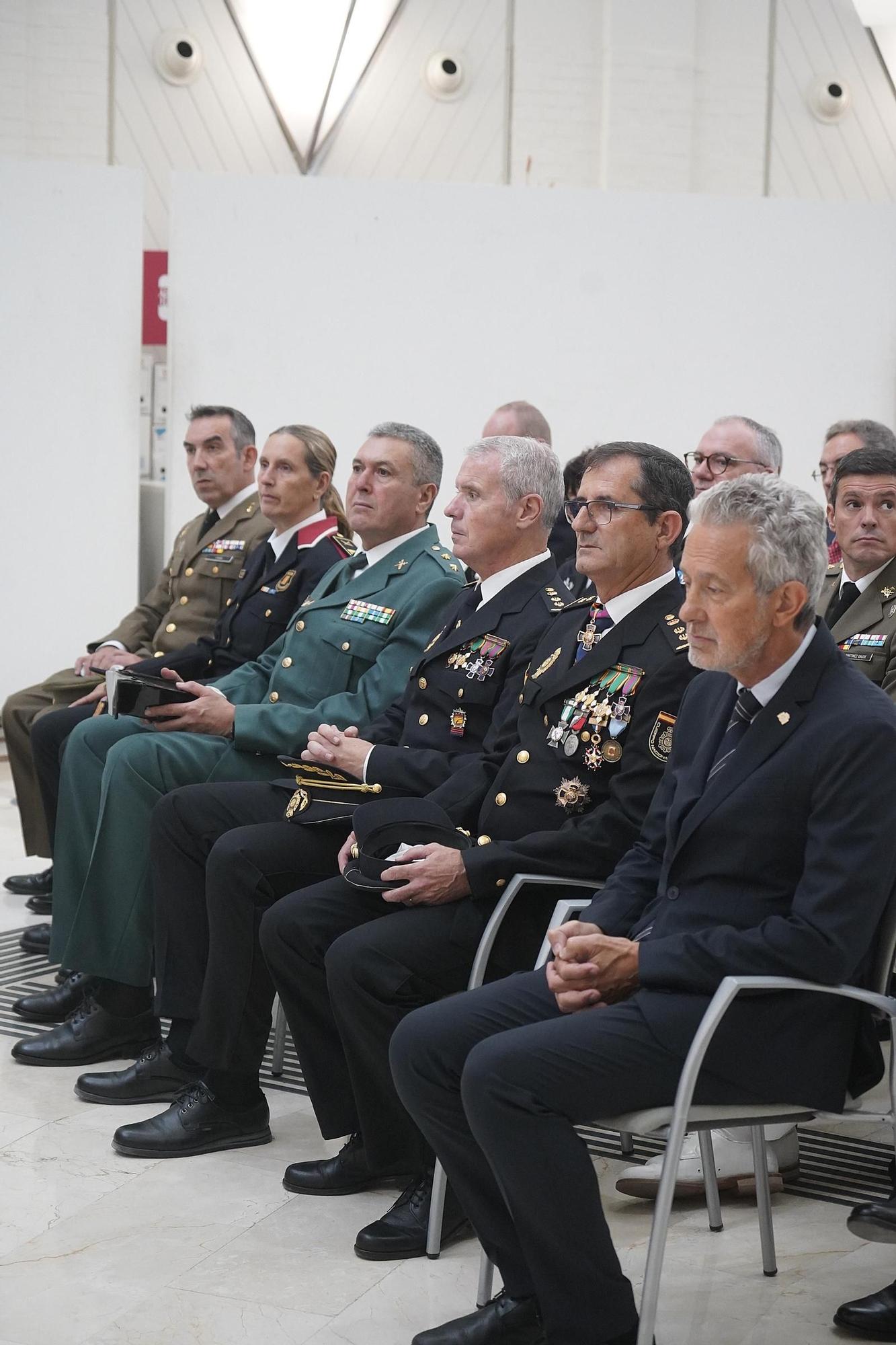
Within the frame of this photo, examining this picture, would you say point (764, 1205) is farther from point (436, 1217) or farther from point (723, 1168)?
point (436, 1217)

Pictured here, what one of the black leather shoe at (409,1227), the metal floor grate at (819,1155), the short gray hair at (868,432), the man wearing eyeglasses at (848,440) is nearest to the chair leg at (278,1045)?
the metal floor grate at (819,1155)

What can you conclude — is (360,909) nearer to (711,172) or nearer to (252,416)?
(252,416)

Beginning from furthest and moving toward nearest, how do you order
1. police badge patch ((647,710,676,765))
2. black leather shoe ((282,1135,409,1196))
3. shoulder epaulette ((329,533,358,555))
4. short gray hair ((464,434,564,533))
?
shoulder epaulette ((329,533,358,555))
short gray hair ((464,434,564,533))
black leather shoe ((282,1135,409,1196))
police badge patch ((647,710,676,765))

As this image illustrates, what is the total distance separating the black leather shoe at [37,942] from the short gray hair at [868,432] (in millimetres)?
2752

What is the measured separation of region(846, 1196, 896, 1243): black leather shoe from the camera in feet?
7.54

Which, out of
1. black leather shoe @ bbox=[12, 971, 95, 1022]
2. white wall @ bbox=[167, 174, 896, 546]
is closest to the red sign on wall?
white wall @ bbox=[167, 174, 896, 546]

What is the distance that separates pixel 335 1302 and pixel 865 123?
8.56 m

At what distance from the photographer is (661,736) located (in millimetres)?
2615

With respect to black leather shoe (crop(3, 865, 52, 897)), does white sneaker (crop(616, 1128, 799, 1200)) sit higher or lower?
lower

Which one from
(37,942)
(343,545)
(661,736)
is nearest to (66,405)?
(343,545)

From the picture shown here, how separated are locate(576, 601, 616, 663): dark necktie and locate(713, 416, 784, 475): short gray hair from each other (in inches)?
58.0

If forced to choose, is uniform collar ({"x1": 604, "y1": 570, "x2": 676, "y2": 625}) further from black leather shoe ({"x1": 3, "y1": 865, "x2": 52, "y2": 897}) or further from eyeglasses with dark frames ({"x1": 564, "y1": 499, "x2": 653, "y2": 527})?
black leather shoe ({"x1": 3, "y1": 865, "x2": 52, "y2": 897})

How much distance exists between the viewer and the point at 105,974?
3531 mm

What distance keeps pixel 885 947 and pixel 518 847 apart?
0.72 m
